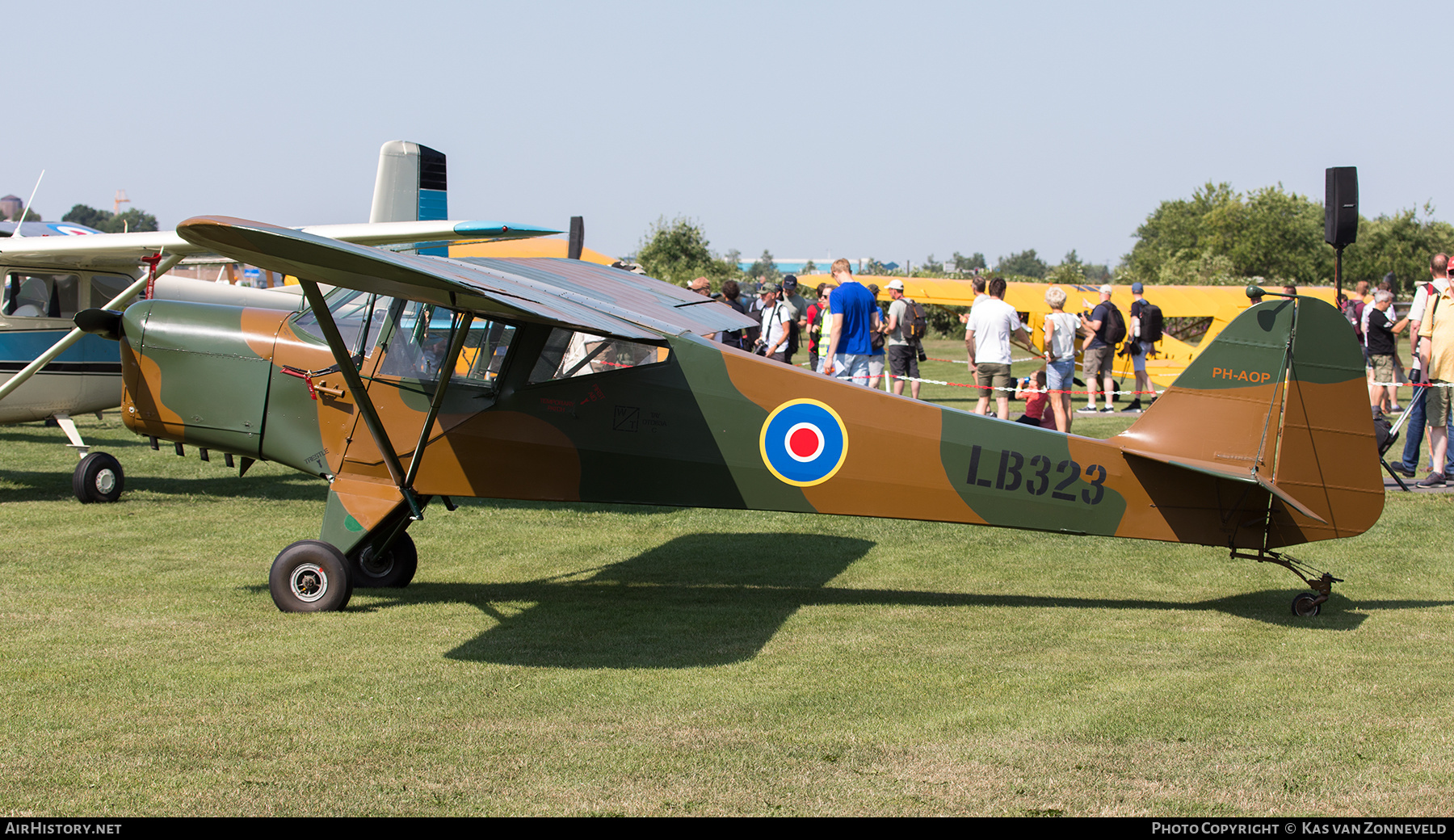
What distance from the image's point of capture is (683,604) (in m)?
6.77

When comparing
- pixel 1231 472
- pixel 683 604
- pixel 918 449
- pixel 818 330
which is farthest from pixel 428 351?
pixel 818 330

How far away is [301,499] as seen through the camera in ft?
33.3

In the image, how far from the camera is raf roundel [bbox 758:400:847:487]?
6184 millimetres

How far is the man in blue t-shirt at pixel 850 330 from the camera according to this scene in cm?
1251

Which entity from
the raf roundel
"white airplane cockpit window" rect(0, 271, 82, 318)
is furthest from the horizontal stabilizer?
"white airplane cockpit window" rect(0, 271, 82, 318)

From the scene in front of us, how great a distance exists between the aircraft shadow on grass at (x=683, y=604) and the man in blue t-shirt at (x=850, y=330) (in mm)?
4703

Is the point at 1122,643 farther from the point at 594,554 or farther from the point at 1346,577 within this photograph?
the point at 594,554

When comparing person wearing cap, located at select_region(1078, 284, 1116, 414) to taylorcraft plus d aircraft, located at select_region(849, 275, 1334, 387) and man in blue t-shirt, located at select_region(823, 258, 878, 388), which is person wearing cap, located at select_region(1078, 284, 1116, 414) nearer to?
taylorcraft plus d aircraft, located at select_region(849, 275, 1334, 387)

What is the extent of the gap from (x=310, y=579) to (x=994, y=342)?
8.65 metres

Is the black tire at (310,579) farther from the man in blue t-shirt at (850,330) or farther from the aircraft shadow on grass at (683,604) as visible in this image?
the man in blue t-shirt at (850,330)

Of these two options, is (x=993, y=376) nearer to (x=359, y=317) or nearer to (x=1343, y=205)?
(x=1343, y=205)

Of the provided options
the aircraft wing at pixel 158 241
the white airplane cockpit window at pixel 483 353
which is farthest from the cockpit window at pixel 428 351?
the aircraft wing at pixel 158 241

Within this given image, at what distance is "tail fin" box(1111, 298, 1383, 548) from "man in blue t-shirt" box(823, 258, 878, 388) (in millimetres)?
6505
